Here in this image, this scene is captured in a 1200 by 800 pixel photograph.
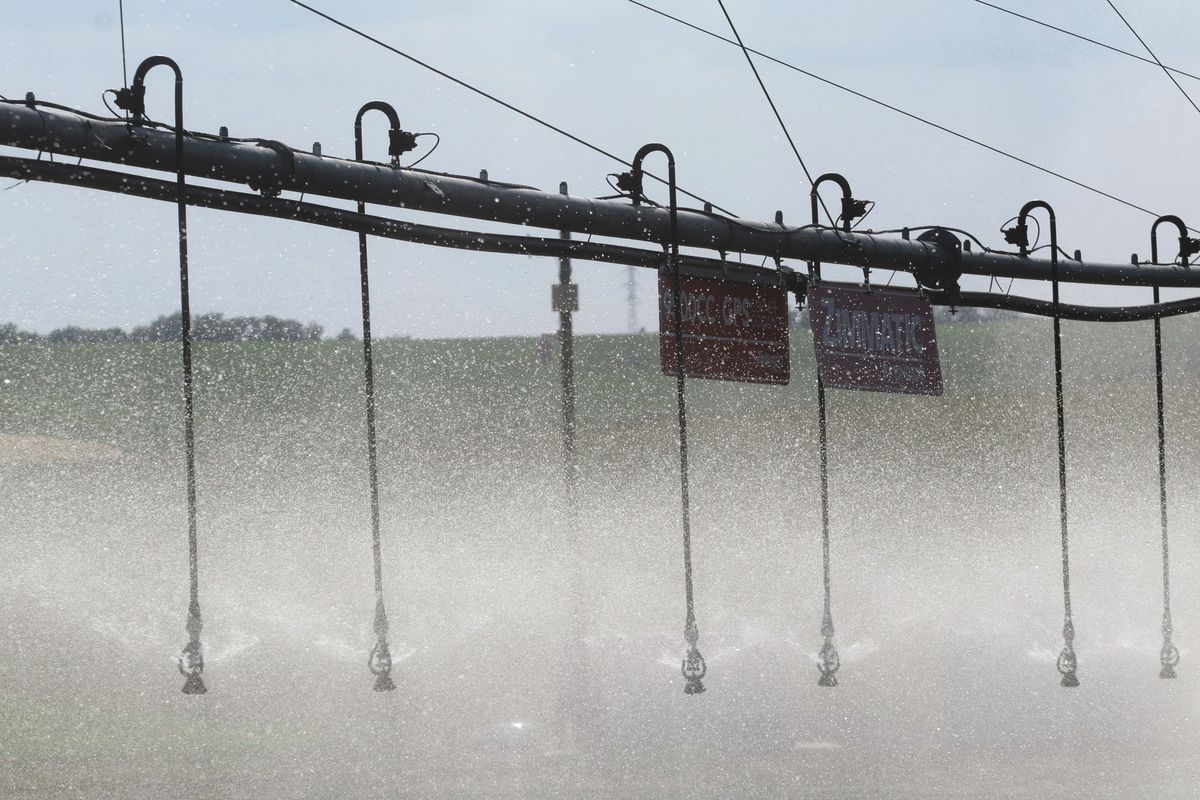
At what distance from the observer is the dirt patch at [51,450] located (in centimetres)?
3406

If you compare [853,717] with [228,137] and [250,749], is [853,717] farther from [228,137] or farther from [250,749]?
[228,137]

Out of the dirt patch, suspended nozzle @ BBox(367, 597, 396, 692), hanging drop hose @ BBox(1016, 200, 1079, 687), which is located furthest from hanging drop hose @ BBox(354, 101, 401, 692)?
the dirt patch

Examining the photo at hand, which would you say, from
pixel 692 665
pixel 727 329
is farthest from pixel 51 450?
pixel 692 665

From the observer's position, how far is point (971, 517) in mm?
41938

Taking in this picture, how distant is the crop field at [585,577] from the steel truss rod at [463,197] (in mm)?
3742

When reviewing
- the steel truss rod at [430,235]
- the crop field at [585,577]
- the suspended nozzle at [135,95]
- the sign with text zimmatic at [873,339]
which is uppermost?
the suspended nozzle at [135,95]

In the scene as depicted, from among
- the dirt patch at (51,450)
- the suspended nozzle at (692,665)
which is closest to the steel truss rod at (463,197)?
the suspended nozzle at (692,665)

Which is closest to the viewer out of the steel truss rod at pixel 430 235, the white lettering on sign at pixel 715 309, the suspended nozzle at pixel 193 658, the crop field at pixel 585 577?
the steel truss rod at pixel 430 235

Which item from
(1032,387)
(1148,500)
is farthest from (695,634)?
(1032,387)

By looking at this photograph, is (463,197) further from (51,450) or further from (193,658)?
(51,450)

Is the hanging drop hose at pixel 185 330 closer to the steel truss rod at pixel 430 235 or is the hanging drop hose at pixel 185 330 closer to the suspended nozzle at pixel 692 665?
the steel truss rod at pixel 430 235

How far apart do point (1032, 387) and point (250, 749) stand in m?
39.1

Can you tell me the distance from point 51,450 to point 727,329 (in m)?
29.8

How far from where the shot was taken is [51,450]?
34.9 metres
